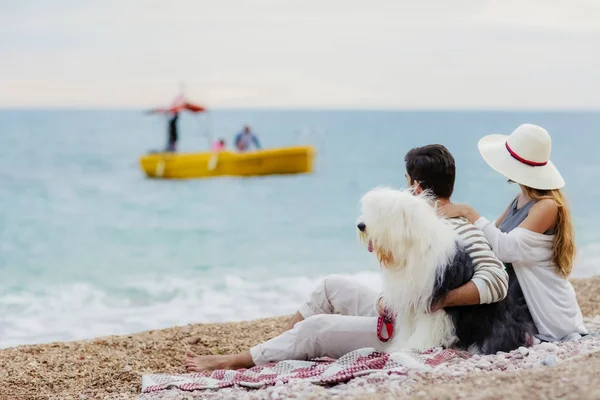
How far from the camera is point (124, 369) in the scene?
16.8ft

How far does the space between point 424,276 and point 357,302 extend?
633 mm

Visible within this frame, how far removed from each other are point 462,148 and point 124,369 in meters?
47.9

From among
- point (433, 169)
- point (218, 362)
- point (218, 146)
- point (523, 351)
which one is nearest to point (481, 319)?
point (523, 351)

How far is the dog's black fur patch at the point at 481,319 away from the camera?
3.90 meters

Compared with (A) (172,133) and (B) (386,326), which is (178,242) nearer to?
(A) (172,133)

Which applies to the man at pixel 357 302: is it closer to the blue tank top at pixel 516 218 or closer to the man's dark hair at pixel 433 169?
the man's dark hair at pixel 433 169

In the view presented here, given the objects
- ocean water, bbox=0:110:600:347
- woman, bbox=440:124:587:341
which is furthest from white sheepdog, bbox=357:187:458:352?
ocean water, bbox=0:110:600:347

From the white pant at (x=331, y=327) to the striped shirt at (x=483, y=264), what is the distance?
1.99 feet

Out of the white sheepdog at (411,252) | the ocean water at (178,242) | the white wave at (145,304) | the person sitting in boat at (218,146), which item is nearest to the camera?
the white sheepdog at (411,252)

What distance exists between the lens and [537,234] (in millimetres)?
4246

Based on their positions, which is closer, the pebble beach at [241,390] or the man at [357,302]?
the pebble beach at [241,390]

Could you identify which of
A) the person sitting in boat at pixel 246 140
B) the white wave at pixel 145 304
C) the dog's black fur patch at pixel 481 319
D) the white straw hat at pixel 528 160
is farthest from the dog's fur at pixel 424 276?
the person sitting in boat at pixel 246 140

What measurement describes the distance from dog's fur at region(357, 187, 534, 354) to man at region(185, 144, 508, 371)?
70 millimetres

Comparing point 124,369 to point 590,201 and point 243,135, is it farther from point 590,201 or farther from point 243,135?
point 243,135
